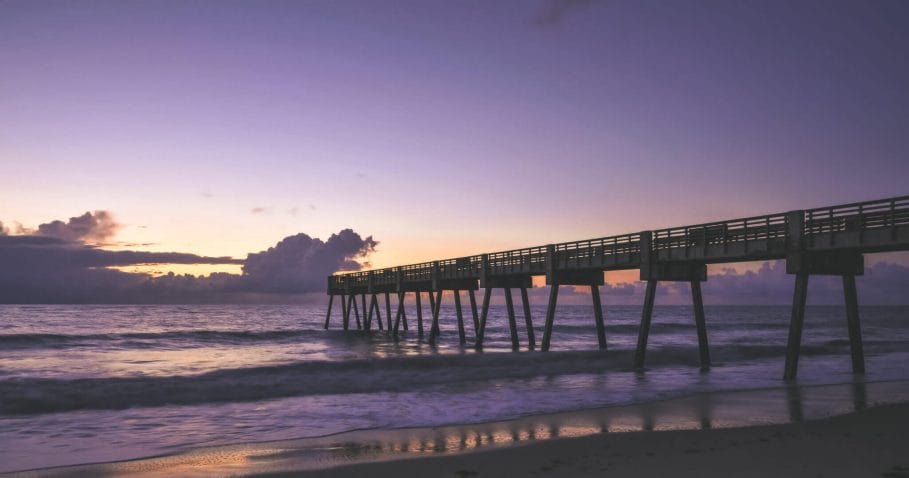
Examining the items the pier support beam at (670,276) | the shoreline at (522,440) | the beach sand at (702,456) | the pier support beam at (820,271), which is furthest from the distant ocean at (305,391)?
the beach sand at (702,456)

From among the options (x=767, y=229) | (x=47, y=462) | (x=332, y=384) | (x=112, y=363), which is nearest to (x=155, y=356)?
(x=112, y=363)

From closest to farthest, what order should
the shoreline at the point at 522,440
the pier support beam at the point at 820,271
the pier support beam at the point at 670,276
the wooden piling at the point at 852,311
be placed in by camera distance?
the shoreline at the point at 522,440
the pier support beam at the point at 820,271
the wooden piling at the point at 852,311
the pier support beam at the point at 670,276

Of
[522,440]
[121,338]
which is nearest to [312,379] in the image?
[522,440]

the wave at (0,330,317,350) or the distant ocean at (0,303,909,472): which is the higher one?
the distant ocean at (0,303,909,472)

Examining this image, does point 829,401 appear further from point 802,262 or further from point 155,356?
point 155,356

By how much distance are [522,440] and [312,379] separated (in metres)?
15.5

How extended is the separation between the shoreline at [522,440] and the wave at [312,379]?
8543 mm

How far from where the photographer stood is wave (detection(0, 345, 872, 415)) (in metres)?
19.3

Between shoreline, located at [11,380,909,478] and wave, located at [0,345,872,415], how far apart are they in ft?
28.0

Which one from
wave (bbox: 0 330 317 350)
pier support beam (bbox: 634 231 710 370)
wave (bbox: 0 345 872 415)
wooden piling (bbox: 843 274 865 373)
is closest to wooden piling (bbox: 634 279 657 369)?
pier support beam (bbox: 634 231 710 370)

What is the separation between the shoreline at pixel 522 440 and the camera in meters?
9.57

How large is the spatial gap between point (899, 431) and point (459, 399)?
10.6 metres

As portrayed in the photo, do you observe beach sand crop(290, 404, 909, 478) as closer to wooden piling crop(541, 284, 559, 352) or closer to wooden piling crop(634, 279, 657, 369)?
wooden piling crop(634, 279, 657, 369)

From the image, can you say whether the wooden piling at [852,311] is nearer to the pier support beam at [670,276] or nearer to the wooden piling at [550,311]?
the pier support beam at [670,276]
